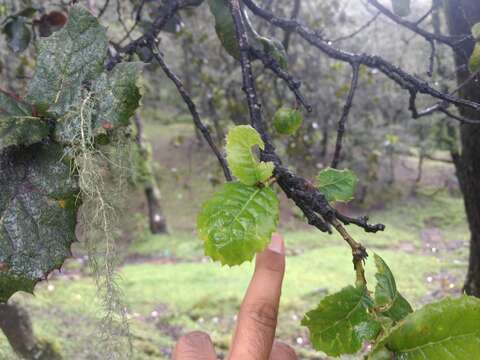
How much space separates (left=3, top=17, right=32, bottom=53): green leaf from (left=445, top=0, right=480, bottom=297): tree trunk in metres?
1.16

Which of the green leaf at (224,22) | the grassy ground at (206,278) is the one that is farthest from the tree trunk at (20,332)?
the green leaf at (224,22)

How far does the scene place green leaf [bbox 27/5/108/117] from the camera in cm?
61

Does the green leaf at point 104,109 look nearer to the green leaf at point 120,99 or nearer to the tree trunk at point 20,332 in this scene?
the green leaf at point 120,99

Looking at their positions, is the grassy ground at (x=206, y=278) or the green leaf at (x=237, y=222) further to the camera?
the grassy ground at (x=206, y=278)

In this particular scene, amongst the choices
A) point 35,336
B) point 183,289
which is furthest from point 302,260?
point 35,336

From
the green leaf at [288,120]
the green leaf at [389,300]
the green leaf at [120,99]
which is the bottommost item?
the green leaf at [389,300]

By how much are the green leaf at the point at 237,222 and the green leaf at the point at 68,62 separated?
0.25 m

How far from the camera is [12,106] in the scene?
0.60m

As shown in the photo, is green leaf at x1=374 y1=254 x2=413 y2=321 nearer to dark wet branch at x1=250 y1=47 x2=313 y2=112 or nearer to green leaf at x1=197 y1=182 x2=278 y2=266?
green leaf at x1=197 y1=182 x2=278 y2=266

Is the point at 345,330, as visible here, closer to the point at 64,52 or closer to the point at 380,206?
the point at 64,52

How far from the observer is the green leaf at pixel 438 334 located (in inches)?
15.7

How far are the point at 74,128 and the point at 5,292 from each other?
208 millimetres

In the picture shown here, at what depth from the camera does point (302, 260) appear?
Result: 22.7 feet

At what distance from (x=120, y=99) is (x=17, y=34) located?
99cm
